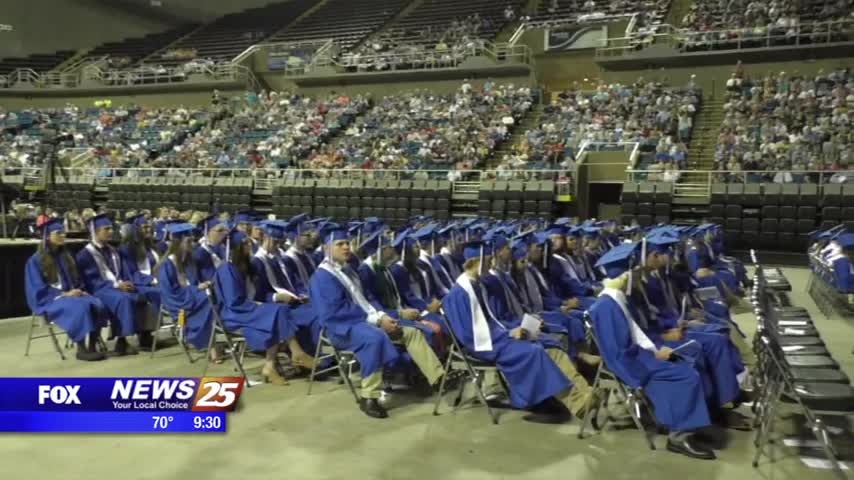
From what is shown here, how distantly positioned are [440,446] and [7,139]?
32996mm

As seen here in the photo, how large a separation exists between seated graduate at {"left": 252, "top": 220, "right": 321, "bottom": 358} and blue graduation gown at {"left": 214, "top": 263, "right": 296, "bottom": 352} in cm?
12

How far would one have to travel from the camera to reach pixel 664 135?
801 inches

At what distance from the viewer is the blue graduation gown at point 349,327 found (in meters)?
5.48

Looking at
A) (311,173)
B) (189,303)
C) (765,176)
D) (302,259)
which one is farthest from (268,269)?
(311,173)

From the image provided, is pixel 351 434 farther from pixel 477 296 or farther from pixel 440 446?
pixel 477 296

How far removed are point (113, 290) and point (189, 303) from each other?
1.16m

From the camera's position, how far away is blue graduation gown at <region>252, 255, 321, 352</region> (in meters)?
6.61

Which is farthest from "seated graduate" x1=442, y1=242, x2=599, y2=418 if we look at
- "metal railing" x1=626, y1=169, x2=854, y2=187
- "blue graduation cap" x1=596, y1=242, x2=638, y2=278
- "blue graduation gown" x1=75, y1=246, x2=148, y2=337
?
"metal railing" x1=626, y1=169, x2=854, y2=187

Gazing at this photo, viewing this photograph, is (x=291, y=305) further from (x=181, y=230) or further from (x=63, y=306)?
(x=63, y=306)

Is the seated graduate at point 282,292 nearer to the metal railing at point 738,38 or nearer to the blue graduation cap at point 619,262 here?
the blue graduation cap at point 619,262

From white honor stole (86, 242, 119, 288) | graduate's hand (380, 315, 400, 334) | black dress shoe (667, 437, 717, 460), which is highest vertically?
white honor stole (86, 242, 119, 288)

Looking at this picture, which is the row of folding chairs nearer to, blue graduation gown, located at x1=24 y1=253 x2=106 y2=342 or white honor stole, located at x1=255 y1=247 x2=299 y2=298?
white honor stole, located at x1=255 y1=247 x2=299 y2=298

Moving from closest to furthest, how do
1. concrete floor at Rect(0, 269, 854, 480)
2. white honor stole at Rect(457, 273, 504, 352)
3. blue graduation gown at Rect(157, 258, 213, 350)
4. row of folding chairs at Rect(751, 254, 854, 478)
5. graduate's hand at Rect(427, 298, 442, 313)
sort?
row of folding chairs at Rect(751, 254, 854, 478) → concrete floor at Rect(0, 269, 854, 480) → white honor stole at Rect(457, 273, 504, 352) → graduate's hand at Rect(427, 298, 442, 313) → blue graduation gown at Rect(157, 258, 213, 350)

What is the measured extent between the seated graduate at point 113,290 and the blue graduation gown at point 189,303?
0.46 metres
